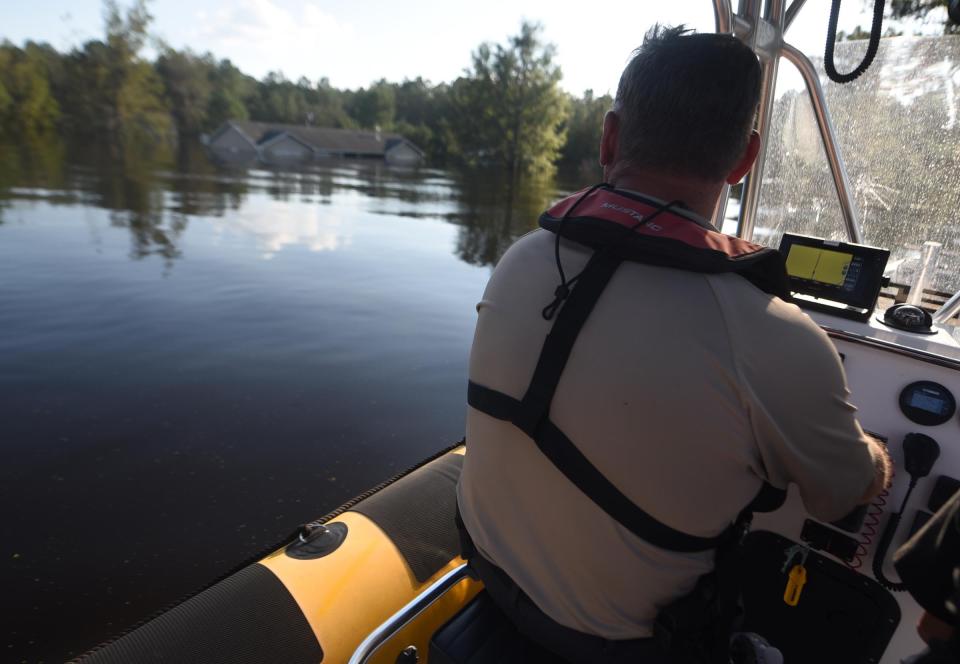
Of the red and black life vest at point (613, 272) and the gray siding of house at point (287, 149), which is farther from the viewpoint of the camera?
the gray siding of house at point (287, 149)

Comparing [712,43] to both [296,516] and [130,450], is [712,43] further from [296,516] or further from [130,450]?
[130,450]

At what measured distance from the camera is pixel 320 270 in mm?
8367

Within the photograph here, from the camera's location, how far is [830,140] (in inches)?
85.4

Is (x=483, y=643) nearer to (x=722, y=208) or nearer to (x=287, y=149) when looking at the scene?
(x=722, y=208)

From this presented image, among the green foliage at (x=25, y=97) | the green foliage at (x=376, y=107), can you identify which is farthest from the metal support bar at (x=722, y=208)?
the green foliage at (x=376, y=107)

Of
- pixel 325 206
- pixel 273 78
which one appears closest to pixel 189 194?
pixel 325 206

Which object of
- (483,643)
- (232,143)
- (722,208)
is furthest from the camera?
(232,143)

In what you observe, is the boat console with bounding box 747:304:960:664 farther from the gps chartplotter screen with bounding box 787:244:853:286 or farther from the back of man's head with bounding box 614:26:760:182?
the back of man's head with bounding box 614:26:760:182

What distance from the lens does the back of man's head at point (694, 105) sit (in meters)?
0.86

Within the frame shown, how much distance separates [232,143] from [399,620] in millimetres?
58544

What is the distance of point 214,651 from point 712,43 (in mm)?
1619

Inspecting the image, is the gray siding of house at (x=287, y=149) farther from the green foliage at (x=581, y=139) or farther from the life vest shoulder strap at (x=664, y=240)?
the life vest shoulder strap at (x=664, y=240)

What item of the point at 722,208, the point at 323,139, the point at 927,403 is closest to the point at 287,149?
the point at 323,139

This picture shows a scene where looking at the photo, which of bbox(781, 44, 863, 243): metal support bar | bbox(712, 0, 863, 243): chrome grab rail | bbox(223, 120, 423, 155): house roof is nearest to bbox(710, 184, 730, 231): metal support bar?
bbox(712, 0, 863, 243): chrome grab rail
